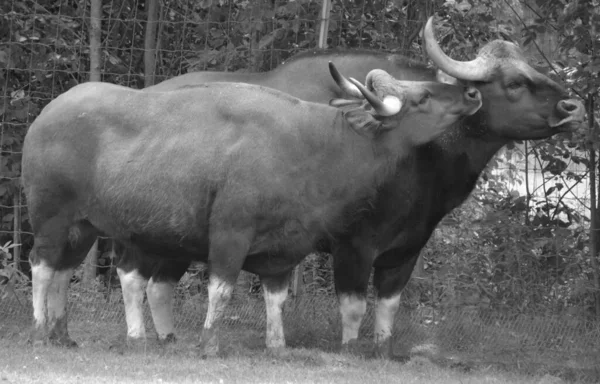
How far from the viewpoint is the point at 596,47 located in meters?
10.5

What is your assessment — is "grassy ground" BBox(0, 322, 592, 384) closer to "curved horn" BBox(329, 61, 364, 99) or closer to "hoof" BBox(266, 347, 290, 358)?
"hoof" BBox(266, 347, 290, 358)

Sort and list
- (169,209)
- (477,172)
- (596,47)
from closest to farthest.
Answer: (169,209)
(477,172)
(596,47)

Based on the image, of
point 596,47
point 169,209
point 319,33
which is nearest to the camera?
point 169,209

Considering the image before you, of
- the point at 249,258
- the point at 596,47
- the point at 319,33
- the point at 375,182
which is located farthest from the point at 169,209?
the point at 596,47

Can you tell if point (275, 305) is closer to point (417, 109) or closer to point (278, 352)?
point (278, 352)

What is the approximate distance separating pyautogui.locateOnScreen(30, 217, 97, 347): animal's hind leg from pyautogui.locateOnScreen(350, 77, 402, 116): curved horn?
2.43 meters

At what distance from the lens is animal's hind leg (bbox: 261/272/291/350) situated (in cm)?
875

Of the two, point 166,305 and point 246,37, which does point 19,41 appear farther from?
point 166,305

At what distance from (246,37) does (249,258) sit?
3.78 metres

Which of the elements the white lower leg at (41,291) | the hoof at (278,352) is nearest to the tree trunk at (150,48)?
the white lower leg at (41,291)

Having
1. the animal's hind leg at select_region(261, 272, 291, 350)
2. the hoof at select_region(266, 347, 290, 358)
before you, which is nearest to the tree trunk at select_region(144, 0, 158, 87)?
the animal's hind leg at select_region(261, 272, 291, 350)

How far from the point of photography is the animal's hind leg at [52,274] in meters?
8.71

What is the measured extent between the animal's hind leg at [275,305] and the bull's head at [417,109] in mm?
1347

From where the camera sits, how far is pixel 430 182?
352 inches
